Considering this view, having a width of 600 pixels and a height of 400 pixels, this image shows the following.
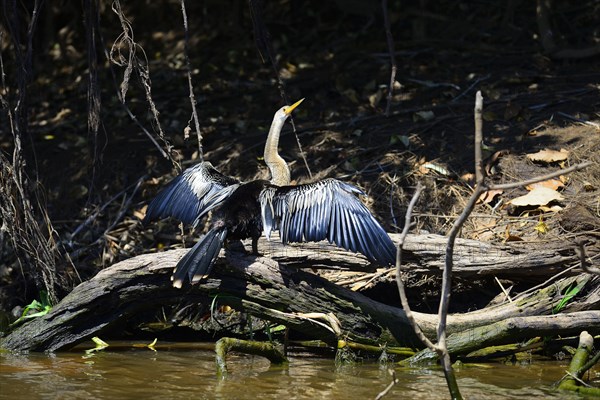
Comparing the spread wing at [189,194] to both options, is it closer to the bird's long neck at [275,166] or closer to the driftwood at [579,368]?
the bird's long neck at [275,166]

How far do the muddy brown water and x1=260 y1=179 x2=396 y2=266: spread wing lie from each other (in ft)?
2.44

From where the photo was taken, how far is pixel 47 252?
6520 mm

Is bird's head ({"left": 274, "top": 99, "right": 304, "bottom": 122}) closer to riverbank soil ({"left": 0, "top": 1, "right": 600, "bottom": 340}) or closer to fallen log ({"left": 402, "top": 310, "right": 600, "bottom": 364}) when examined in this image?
riverbank soil ({"left": 0, "top": 1, "right": 600, "bottom": 340})

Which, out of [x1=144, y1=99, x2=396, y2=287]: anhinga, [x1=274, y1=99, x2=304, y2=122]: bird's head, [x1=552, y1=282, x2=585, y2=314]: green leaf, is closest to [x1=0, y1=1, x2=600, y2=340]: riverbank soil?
[x1=552, y1=282, x2=585, y2=314]: green leaf

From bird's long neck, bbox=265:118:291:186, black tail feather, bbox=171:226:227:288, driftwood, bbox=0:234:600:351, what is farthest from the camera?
bird's long neck, bbox=265:118:291:186

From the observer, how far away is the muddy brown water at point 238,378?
4.93m

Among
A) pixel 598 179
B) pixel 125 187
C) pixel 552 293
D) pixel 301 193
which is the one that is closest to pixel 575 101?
pixel 598 179

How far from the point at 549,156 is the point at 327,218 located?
2649 mm

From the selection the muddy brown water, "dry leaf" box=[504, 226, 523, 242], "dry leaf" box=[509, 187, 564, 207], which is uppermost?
"dry leaf" box=[509, 187, 564, 207]

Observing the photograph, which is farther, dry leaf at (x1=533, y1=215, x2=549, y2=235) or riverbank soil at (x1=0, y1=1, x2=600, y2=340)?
riverbank soil at (x1=0, y1=1, x2=600, y2=340)

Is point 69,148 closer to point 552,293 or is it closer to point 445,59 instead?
point 445,59

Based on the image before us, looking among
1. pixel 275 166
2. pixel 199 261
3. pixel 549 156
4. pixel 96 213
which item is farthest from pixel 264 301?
pixel 549 156

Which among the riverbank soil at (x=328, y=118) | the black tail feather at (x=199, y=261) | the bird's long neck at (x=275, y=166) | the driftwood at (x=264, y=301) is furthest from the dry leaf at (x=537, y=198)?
the black tail feather at (x=199, y=261)

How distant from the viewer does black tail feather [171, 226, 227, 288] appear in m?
5.40
